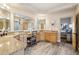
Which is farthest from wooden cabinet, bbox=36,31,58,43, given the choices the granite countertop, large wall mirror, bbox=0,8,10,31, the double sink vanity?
large wall mirror, bbox=0,8,10,31

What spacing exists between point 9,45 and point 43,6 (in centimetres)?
100

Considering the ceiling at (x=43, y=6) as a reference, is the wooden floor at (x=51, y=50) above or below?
below

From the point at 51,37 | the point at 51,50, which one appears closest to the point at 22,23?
the point at 51,37

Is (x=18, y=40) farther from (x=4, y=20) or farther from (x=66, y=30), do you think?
(x=66, y=30)

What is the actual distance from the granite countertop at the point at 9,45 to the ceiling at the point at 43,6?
1.95ft

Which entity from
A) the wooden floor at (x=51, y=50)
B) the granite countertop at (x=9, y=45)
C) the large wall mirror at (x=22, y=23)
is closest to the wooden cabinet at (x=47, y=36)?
the wooden floor at (x=51, y=50)

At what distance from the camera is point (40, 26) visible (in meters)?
2.03

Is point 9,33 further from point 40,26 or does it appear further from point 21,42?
point 40,26

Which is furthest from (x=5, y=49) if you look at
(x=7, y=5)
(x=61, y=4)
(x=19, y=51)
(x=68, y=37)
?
(x=61, y=4)

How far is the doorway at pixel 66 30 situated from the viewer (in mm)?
1969

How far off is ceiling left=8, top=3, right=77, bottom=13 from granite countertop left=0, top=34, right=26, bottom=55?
1.95 feet

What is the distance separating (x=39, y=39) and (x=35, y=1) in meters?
0.76

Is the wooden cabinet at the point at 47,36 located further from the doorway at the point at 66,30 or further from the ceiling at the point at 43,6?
the ceiling at the point at 43,6

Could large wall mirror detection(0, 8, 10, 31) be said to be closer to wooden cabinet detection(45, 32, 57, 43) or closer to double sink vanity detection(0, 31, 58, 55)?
double sink vanity detection(0, 31, 58, 55)
